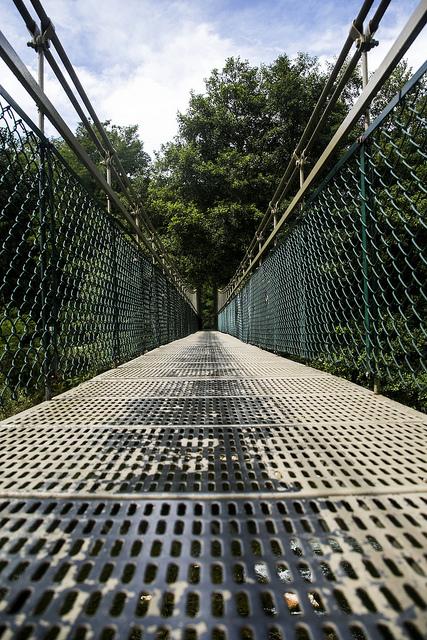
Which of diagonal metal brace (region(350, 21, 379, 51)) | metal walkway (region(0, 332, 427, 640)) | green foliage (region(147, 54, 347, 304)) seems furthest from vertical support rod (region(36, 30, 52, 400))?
green foliage (region(147, 54, 347, 304))

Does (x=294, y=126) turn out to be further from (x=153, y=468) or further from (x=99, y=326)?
(x=153, y=468)

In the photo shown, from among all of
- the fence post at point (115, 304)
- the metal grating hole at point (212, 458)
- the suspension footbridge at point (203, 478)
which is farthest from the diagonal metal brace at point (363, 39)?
the fence post at point (115, 304)

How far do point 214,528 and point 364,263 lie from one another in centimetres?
138

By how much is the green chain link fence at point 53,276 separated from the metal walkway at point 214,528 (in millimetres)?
469

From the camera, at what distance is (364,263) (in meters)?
1.66

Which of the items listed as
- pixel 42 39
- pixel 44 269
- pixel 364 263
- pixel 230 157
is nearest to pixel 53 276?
pixel 44 269

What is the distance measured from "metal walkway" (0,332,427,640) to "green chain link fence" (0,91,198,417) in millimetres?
469

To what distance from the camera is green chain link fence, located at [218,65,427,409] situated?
4.41ft

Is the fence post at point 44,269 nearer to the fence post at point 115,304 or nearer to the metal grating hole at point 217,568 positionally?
the metal grating hole at point 217,568

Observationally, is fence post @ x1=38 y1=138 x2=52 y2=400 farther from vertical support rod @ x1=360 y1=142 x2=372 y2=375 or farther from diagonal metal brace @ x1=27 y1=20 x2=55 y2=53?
vertical support rod @ x1=360 y1=142 x2=372 y2=375

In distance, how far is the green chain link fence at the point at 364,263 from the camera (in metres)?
1.34

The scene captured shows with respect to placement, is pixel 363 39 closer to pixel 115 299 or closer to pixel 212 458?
pixel 212 458


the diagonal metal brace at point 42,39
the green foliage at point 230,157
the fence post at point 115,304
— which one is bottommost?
the fence post at point 115,304

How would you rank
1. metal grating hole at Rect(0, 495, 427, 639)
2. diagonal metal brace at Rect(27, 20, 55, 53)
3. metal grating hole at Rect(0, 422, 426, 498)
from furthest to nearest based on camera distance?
diagonal metal brace at Rect(27, 20, 55, 53)
metal grating hole at Rect(0, 422, 426, 498)
metal grating hole at Rect(0, 495, 427, 639)
